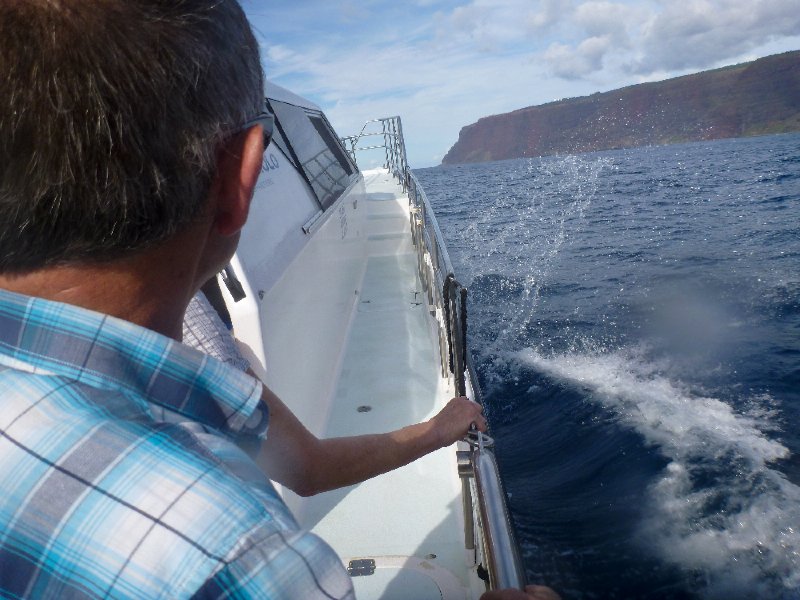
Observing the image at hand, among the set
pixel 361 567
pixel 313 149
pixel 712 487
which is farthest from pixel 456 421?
pixel 313 149

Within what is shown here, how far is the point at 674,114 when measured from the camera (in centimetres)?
9231

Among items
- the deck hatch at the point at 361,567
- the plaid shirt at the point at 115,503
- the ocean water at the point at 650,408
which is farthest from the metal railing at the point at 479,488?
the ocean water at the point at 650,408

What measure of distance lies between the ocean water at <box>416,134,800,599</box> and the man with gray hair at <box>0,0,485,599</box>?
327 centimetres

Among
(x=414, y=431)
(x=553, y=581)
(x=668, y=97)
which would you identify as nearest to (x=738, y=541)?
(x=553, y=581)

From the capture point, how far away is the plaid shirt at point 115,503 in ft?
1.55

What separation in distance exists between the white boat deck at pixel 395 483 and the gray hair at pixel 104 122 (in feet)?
4.90

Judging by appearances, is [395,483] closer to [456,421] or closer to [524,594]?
[456,421]

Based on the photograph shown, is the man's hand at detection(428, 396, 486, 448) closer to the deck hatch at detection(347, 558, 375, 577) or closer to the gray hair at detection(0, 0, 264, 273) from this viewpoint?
the deck hatch at detection(347, 558, 375, 577)

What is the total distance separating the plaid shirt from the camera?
47 centimetres

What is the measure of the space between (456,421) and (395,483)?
96 cm

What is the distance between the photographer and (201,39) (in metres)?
0.61

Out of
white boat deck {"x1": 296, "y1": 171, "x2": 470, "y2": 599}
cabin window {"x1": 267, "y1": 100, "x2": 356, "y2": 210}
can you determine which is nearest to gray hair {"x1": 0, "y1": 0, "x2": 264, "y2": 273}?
white boat deck {"x1": 296, "y1": 171, "x2": 470, "y2": 599}

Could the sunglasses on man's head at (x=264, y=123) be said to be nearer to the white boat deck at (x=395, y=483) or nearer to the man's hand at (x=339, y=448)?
the man's hand at (x=339, y=448)

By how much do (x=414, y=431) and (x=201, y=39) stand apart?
1.02 metres
